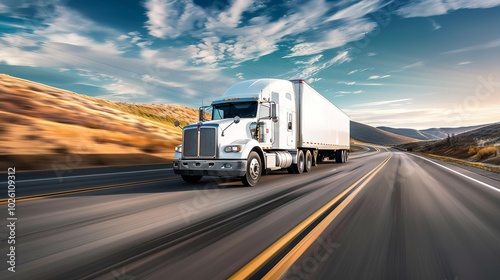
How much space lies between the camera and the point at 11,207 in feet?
20.8

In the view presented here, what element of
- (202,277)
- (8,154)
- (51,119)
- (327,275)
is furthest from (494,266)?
(51,119)

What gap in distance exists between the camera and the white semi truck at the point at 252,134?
9.69 meters

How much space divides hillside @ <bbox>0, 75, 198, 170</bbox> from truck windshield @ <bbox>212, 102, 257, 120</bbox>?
11.1 m

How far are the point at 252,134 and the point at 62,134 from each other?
66.0 feet

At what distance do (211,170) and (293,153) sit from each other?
5.93m

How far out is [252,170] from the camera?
10164 mm

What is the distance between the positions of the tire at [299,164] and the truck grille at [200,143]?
603 cm

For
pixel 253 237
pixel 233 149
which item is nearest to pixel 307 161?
pixel 233 149

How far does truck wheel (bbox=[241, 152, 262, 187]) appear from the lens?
390 inches

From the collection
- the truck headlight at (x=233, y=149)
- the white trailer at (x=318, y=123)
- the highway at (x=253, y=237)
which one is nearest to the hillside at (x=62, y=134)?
the truck headlight at (x=233, y=149)

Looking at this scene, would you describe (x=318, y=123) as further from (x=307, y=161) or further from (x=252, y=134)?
(x=252, y=134)

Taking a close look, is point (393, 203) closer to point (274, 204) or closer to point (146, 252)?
point (274, 204)

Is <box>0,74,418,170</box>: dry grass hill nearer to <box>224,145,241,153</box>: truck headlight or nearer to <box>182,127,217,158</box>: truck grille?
<box>182,127,217,158</box>: truck grille

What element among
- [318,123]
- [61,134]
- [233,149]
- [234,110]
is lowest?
[233,149]
